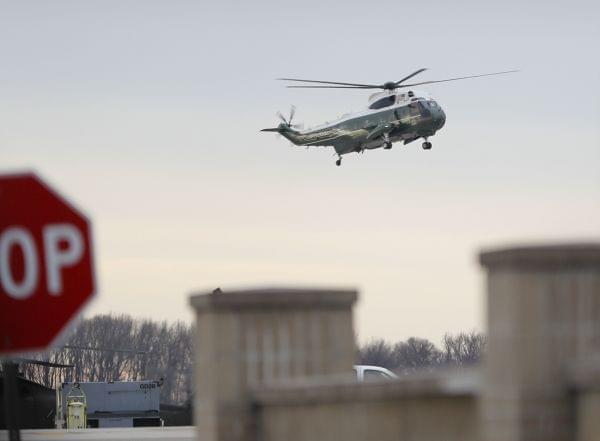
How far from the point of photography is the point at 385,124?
70.7 metres

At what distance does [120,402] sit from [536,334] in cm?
4689

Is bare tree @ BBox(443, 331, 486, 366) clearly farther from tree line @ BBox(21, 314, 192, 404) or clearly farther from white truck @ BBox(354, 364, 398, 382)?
white truck @ BBox(354, 364, 398, 382)

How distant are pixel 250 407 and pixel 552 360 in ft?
12.5

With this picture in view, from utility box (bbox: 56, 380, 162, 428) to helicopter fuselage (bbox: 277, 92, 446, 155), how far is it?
70.0 ft

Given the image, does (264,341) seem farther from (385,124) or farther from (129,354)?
(129,354)

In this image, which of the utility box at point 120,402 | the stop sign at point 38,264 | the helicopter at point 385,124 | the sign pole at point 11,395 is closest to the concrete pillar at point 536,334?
the stop sign at point 38,264

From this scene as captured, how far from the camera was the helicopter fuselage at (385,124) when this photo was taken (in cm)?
6962

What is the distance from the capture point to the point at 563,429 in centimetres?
770

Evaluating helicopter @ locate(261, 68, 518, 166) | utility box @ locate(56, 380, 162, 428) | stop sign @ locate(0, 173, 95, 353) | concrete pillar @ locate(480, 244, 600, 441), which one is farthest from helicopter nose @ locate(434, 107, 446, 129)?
stop sign @ locate(0, 173, 95, 353)

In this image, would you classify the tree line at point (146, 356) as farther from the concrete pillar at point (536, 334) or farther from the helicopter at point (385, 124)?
the concrete pillar at point (536, 334)

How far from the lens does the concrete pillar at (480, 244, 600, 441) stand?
7621mm

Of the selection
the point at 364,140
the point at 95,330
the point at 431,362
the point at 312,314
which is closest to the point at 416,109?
the point at 364,140

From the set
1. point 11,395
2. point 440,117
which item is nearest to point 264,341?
point 11,395

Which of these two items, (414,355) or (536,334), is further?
(414,355)
